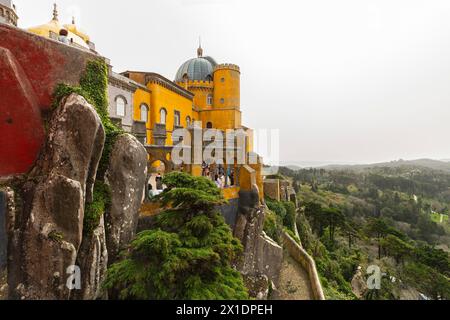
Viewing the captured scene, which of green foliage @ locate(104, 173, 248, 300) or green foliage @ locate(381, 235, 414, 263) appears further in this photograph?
green foliage @ locate(381, 235, 414, 263)

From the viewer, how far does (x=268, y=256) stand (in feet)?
46.3

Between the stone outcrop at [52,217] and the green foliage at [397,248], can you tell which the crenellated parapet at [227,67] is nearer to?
the stone outcrop at [52,217]

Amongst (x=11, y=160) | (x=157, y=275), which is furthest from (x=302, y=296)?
(x=11, y=160)

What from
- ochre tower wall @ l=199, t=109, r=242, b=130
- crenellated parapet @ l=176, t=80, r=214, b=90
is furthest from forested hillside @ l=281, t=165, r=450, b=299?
crenellated parapet @ l=176, t=80, r=214, b=90

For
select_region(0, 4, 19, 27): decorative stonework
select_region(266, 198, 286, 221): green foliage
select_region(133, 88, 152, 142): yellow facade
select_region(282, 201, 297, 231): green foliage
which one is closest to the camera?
select_region(0, 4, 19, 27): decorative stonework

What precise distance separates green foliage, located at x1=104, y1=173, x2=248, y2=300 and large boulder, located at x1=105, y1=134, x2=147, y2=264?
76 centimetres

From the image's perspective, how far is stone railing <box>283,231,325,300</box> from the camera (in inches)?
504

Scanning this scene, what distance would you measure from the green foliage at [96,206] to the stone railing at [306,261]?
467 inches

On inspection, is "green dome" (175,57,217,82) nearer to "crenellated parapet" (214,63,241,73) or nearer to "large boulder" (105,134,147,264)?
"crenellated parapet" (214,63,241,73)

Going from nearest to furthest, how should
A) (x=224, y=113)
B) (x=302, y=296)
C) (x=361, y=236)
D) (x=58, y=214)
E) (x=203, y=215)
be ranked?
(x=58, y=214), (x=203, y=215), (x=302, y=296), (x=224, y=113), (x=361, y=236)

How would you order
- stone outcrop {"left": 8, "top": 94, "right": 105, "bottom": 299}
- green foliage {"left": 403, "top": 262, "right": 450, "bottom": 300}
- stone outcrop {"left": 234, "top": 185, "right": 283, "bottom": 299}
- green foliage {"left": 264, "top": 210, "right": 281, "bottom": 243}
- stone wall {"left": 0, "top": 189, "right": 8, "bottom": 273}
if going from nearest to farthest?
stone wall {"left": 0, "top": 189, "right": 8, "bottom": 273}
stone outcrop {"left": 8, "top": 94, "right": 105, "bottom": 299}
stone outcrop {"left": 234, "top": 185, "right": 283, "bottom": 299}
green foliage {"left": 264, "top": 210, "right": 281, "bottom": 243}
green foliage {"left": 403, "top": 262, "right": 450, "bottom": 300}

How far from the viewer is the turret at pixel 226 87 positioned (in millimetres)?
29406

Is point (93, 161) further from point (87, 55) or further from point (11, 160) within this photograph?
point (87, 55)

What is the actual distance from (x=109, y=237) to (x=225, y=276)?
172 inches
